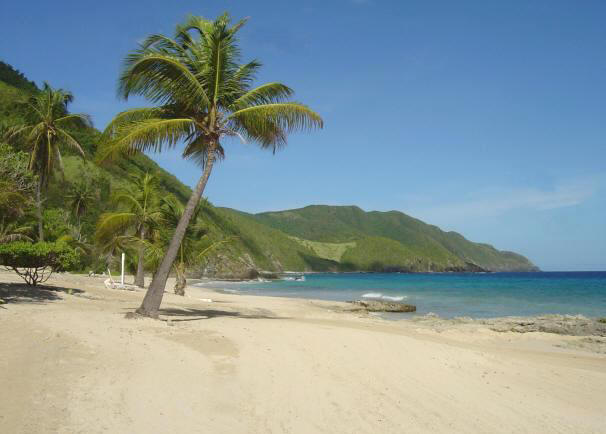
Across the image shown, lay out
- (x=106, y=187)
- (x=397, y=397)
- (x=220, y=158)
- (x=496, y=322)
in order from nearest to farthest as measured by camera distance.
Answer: (x=397, y=397), (x=220, y=158), (x=496, y=322), (x=106, y=187)

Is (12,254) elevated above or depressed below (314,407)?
above

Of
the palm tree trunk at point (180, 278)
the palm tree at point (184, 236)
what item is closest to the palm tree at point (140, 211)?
the palm tree at point (184, 236)

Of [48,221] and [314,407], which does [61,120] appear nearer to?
[48,221]

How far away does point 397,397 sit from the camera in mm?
6227

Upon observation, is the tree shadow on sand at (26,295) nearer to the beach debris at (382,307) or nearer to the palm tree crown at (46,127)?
the palm tree crown at (46,127)

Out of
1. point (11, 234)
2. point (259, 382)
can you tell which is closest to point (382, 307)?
point (11, 234)

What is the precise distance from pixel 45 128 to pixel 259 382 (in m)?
24.5

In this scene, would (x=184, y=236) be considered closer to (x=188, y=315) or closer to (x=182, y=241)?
(x=182, y=241)

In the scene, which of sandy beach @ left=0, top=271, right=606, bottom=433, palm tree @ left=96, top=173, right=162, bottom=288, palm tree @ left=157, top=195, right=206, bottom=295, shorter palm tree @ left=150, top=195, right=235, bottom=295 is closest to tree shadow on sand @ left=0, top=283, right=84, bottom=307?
sandy beach @ left=0, top=271, right=606, bottom=433

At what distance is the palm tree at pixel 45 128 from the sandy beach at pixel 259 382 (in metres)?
18.2

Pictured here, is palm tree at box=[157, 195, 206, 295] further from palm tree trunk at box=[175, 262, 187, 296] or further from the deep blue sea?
the deep blue sea

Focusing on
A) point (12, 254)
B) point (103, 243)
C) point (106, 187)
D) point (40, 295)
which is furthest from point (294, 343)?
point (106, 187)

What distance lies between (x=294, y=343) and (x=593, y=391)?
5.32 meters

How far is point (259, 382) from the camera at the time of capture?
613 cm
